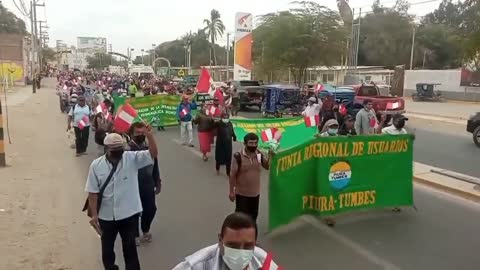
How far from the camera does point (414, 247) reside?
637 centimetres

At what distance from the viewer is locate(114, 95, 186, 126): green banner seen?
19.2 m

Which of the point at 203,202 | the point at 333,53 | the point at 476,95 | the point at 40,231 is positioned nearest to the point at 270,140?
the point at 203,202

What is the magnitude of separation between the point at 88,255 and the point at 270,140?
434 cm

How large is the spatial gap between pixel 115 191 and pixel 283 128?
7868 millimetres

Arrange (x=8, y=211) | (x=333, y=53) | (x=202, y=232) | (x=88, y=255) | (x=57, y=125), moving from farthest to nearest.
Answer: (x=333, y=53) < (x=57, y=125) < (x=8, y=211) < (x=202, y=232) < (x=88, y=255)

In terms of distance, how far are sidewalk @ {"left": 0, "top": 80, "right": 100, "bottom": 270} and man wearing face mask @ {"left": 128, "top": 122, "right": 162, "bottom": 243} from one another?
64 centimetres

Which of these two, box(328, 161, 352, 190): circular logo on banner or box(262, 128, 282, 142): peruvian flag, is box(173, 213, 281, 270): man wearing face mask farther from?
box(262, 128, 282, 142): peruvian flag

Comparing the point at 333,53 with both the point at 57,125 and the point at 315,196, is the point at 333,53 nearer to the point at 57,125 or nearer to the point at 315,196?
the point at 57,125

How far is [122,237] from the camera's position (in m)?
4.92

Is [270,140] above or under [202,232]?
above

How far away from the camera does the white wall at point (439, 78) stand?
40.5 m

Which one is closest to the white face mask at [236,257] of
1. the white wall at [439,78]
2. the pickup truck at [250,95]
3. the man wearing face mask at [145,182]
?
the man wearing face mask at [145,182]

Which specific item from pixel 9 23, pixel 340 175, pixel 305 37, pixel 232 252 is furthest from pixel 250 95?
pixel 9 23

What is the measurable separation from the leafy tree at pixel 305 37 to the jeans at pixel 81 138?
81.4 ft
